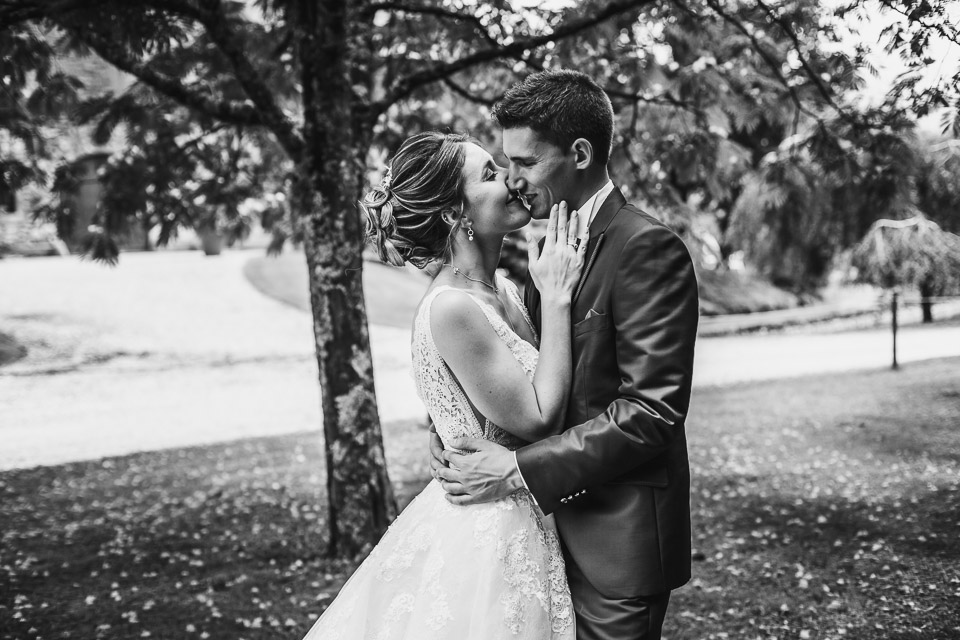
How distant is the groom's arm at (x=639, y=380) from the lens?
6.66ft

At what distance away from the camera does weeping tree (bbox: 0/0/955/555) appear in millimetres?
5309

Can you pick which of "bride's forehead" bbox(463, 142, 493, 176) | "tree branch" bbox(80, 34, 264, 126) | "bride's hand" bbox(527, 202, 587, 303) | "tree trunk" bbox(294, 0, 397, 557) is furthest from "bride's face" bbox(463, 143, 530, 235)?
"tree branch" bbox(80, 34, 264, 126)

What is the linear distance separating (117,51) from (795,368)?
41.6ft

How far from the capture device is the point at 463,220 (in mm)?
2535

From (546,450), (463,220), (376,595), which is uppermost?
(463,220)

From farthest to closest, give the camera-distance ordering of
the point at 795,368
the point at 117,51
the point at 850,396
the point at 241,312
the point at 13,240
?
1. the point at 13,240
2. the point at 241,312
3. the point at 795,368
4. the point at 850,396
5. the point at 117,51

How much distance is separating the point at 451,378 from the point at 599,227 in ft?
2.08

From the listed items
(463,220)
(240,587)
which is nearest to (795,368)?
(240,587)

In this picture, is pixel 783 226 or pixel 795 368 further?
pixel 783 226

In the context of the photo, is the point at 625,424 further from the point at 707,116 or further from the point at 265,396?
the point at 265,396

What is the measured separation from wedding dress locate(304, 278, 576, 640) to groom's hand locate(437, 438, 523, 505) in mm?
51

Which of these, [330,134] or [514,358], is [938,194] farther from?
[514,358]

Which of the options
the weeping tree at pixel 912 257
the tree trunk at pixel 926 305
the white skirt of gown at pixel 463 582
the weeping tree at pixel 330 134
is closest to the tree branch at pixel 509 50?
the weeping tree at pixel 330 134

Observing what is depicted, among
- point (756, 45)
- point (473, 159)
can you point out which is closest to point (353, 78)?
point (756, 45)
